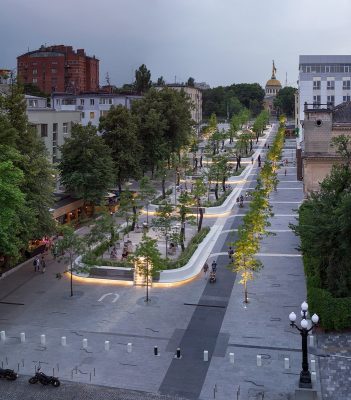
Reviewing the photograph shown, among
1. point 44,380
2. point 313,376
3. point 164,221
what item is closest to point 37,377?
point 44,380

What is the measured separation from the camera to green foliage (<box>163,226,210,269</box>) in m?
39.2

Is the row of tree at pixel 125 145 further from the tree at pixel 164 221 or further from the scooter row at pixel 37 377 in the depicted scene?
the scooter row at pixel 37 377

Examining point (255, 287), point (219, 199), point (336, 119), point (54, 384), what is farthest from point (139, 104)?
point (54, 384)

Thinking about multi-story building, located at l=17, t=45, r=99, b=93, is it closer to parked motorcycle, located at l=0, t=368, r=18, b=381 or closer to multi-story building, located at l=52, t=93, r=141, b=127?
multi-story building, located at l=52, t=93, r=141, b=127

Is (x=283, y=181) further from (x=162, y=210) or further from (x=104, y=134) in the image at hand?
(x=162, y=210)

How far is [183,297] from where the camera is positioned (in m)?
34.9

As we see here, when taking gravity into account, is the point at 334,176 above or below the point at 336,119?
below

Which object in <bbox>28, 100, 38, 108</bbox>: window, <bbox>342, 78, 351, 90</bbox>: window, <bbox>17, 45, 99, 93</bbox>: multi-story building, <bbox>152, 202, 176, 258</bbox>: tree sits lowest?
<bbox>152, 202, 176, 258</bbox>: tree

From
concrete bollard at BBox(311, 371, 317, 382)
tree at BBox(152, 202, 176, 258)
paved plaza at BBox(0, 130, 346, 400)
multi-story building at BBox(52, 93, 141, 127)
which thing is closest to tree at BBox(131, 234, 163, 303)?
paved plaza at BBox(0, 130, 346, 400)

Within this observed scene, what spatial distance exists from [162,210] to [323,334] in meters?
18.1

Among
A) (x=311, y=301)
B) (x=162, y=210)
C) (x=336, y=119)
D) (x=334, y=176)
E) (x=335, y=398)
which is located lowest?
(x=335, y=398)

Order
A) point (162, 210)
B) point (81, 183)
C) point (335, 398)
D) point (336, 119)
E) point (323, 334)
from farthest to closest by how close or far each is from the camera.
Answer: point (81, 183), point (336, 119), point (162, 210), point (323, 334), point (335, 398)

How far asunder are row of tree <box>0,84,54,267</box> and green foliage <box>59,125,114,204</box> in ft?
37.9

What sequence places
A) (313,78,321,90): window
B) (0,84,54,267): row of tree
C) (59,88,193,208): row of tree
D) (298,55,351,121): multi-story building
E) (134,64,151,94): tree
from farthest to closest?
1. (134,64,151,94): tree
2. (313,78,321,90): window
3. (298,55,351,121): multi-story building
4. (59,88,193,208): row of tree
5. (0,84,54,267): row of tree
